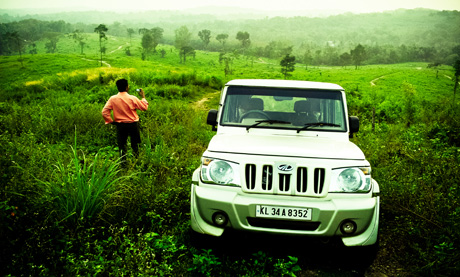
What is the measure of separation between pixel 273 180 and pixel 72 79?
25.2 meters

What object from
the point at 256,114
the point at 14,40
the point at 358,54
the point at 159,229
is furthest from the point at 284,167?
the point at 358,54

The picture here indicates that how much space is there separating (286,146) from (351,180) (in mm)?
776

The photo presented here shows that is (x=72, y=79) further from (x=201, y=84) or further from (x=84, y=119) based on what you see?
(x=84, y=119)

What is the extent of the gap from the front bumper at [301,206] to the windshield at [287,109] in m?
1.40

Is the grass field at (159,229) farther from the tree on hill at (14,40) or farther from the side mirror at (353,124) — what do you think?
the tree on hill at (14,40)

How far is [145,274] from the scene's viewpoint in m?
3.34

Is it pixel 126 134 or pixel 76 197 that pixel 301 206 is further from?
pixel 126 134

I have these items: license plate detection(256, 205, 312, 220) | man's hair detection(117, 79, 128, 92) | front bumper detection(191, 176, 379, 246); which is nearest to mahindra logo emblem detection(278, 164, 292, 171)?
front bumper detection(191, 176, 379, 246)

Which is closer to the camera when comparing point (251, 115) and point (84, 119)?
point (251, 115)

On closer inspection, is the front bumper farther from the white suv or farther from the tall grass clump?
the tall grass clump

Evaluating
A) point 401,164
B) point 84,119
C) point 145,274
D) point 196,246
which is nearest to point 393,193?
point 401,164

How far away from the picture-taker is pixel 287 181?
338cm

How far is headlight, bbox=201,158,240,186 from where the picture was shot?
3447mm

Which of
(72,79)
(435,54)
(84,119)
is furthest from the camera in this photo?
(435,54)
